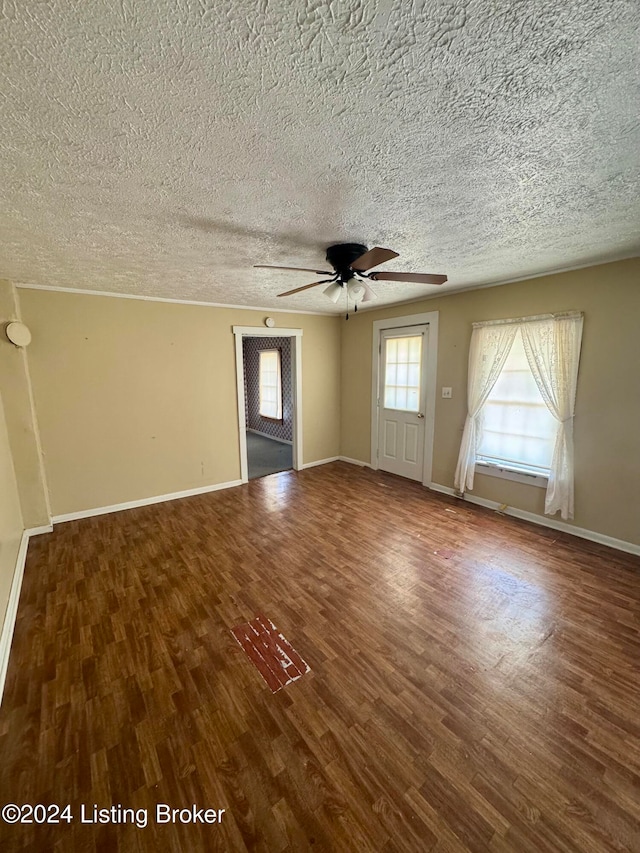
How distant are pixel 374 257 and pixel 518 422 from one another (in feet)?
8.28

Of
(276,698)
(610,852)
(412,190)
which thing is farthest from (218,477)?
(610,852)

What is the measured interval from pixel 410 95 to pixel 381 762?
94.5 inches

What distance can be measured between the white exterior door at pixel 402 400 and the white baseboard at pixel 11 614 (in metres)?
4.12

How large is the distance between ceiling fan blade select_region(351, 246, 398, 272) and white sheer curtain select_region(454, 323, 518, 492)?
2.14 m

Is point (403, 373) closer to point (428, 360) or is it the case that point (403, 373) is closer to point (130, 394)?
point (428, 360)

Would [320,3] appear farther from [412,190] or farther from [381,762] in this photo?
[381,762]

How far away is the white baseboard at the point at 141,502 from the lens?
343 centimetres

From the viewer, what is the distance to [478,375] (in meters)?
3.55

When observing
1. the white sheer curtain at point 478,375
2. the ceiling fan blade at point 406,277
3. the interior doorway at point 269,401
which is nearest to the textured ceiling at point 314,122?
the ceiling fan blade at point 406,277

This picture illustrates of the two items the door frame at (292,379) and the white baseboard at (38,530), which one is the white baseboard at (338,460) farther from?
the white baseboard at (38,530)

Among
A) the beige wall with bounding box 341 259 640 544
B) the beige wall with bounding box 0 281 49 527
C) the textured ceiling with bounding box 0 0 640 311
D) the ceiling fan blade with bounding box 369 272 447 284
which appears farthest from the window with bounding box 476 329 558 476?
the beige wall with bounding box 0 281 49 527

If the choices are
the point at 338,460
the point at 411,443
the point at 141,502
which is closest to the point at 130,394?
the point at 141,502

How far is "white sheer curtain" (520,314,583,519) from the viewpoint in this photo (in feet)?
9.50

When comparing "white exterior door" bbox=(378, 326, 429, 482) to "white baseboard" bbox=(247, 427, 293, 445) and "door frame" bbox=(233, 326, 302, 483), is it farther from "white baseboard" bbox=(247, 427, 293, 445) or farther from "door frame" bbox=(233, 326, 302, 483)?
"white baseboard" bbox=(247, 427, 293, 445)
